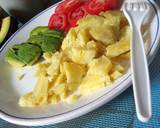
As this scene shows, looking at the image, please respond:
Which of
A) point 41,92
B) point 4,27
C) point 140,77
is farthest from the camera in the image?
point 4,27

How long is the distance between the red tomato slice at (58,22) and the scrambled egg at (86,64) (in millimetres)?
125

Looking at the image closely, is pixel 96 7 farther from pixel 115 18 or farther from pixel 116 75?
pixel 116 75

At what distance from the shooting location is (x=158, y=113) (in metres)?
0.53

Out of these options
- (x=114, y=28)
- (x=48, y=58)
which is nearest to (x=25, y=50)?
(x=48, y=58)

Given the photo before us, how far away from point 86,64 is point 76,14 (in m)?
0.21

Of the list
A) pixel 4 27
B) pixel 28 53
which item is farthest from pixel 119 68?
pixel 4 27

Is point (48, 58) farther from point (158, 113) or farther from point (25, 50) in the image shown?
point (158, 113)

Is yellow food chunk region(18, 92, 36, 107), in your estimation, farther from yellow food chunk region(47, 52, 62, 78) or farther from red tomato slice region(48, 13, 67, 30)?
red tomato slice region(48, 13, 67, 30)

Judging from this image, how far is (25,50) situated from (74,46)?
0.16 meters

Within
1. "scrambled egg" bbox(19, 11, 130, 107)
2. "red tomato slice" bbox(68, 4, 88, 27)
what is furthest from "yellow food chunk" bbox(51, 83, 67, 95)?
"red tomato slice" bbox(68, 4, 88, 27)

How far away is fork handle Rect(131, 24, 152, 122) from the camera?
1.42 ft

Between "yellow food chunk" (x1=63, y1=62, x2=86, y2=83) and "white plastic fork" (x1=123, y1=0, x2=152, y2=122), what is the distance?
0.33 feet

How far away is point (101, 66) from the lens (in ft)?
1.83

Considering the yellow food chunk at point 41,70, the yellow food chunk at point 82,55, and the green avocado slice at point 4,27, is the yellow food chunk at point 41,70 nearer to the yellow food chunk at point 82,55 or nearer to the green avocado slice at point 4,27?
the yellow food chunk at point 82,55
